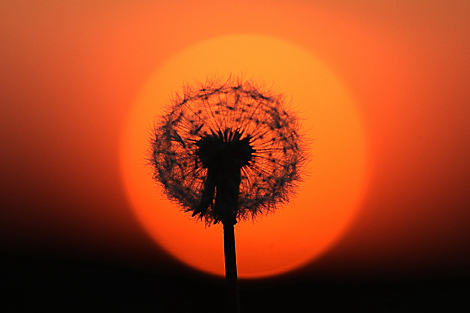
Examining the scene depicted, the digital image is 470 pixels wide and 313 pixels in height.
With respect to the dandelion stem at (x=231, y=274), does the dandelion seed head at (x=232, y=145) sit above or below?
above

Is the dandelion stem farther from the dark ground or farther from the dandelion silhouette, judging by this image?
the dark ground

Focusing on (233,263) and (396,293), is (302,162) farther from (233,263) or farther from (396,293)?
(396,293)

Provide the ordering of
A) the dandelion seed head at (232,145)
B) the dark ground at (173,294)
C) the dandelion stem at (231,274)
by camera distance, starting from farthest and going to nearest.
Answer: the dark ground at (173,294) < the dandelion seed head at (232,145) < the dandelion stem at (231,274)

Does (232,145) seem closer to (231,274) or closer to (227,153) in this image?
(227,153)

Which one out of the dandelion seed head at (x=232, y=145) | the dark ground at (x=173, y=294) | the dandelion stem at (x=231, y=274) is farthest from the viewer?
the dark ground at (x=173, y=294)

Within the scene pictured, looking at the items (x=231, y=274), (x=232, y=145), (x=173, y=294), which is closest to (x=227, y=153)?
(x=232, y=145)

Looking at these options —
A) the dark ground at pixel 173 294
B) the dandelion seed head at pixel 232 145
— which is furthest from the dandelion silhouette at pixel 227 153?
→ the dark ground at pixel 173 294

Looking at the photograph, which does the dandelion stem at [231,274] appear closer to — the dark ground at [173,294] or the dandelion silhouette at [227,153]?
the dandelion silhouette at [227,153]

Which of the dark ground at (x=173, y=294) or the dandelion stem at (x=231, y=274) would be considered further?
the dark ground at (x=173, y=294)
